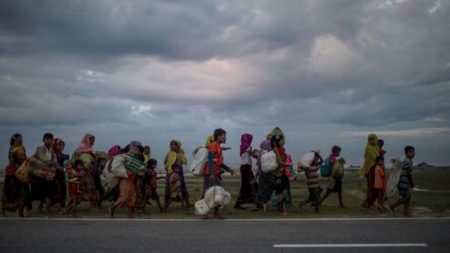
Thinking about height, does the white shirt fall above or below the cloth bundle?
above

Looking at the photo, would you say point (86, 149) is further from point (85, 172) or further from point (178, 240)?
point (178, 240)

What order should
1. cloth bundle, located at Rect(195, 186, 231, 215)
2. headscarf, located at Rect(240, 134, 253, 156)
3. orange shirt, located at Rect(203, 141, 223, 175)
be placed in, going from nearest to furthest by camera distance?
cloth bundle, located at Rect(195, 186, 231, 215)
orange shirt, located at Rect(203, 141, 223, 175)
headscarf, located at Rect(240, 134, 253, 156)

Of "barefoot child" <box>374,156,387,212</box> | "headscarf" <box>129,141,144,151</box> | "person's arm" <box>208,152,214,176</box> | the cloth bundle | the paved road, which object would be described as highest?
"headscarf" <box>129,141,144,151</box>

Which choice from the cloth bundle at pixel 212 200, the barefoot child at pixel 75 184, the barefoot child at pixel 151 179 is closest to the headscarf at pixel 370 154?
the cloth bundle at pixel 212 200

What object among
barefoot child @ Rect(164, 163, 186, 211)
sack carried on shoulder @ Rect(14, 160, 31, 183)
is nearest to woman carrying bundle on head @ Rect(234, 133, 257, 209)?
barefoot child @ Rect(164, 163, 186, 211)

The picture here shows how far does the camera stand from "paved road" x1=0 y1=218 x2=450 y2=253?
6.51 metres

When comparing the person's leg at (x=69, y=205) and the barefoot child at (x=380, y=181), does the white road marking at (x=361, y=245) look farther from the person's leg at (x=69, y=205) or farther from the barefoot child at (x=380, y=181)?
the person's leg at (x=69, y=205)

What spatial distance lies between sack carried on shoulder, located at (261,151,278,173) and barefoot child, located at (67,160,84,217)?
4.55m

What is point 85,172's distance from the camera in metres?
11.4

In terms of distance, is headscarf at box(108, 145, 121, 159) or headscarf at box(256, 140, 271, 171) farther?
headscarf at box(108, 145, 121, 159)

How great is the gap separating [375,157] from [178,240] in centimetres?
675

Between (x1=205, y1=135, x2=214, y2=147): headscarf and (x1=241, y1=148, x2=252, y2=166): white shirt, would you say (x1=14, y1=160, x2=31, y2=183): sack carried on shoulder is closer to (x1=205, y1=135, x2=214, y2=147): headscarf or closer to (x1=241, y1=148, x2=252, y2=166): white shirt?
(x1=205, y1=135, x2=214, y2=147): headscarf

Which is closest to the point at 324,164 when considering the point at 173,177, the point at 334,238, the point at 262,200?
the point at 262,200

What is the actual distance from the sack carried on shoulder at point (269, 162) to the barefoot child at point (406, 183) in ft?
9.45
